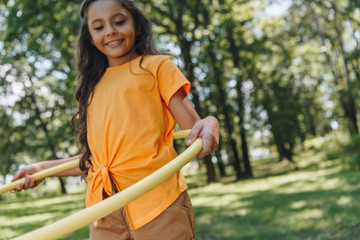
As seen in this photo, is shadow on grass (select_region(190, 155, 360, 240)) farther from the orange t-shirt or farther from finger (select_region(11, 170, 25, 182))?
finger (select_region(11, 170, 25, 182))

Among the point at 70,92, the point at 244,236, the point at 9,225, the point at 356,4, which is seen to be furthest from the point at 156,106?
the point at 70,92

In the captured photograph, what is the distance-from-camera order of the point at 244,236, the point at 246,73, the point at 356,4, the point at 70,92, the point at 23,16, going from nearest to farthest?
the point at 356,4 → the point at 244,236 → the point at 23,16 → the point at 70,92 → the point at 246,73

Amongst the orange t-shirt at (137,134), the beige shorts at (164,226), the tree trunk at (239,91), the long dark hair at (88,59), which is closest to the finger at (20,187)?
the long dark hair at (88,59)

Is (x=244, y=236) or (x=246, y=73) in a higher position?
(x=246, y=73)

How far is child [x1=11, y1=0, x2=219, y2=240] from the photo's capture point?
5.84 feet

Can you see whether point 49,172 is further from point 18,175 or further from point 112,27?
point 112,27

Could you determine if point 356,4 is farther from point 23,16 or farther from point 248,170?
point 248,170

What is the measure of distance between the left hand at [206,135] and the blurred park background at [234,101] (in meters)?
3.16

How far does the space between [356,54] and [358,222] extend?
7.64 meters

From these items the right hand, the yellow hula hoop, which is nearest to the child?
the yellow hula hoop

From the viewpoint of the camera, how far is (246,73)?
16.3 meters

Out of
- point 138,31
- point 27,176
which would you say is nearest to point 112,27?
point 138,31

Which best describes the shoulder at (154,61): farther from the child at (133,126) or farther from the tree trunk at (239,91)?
the tree trunk at (239,91)

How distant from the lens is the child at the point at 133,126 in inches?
70.1
